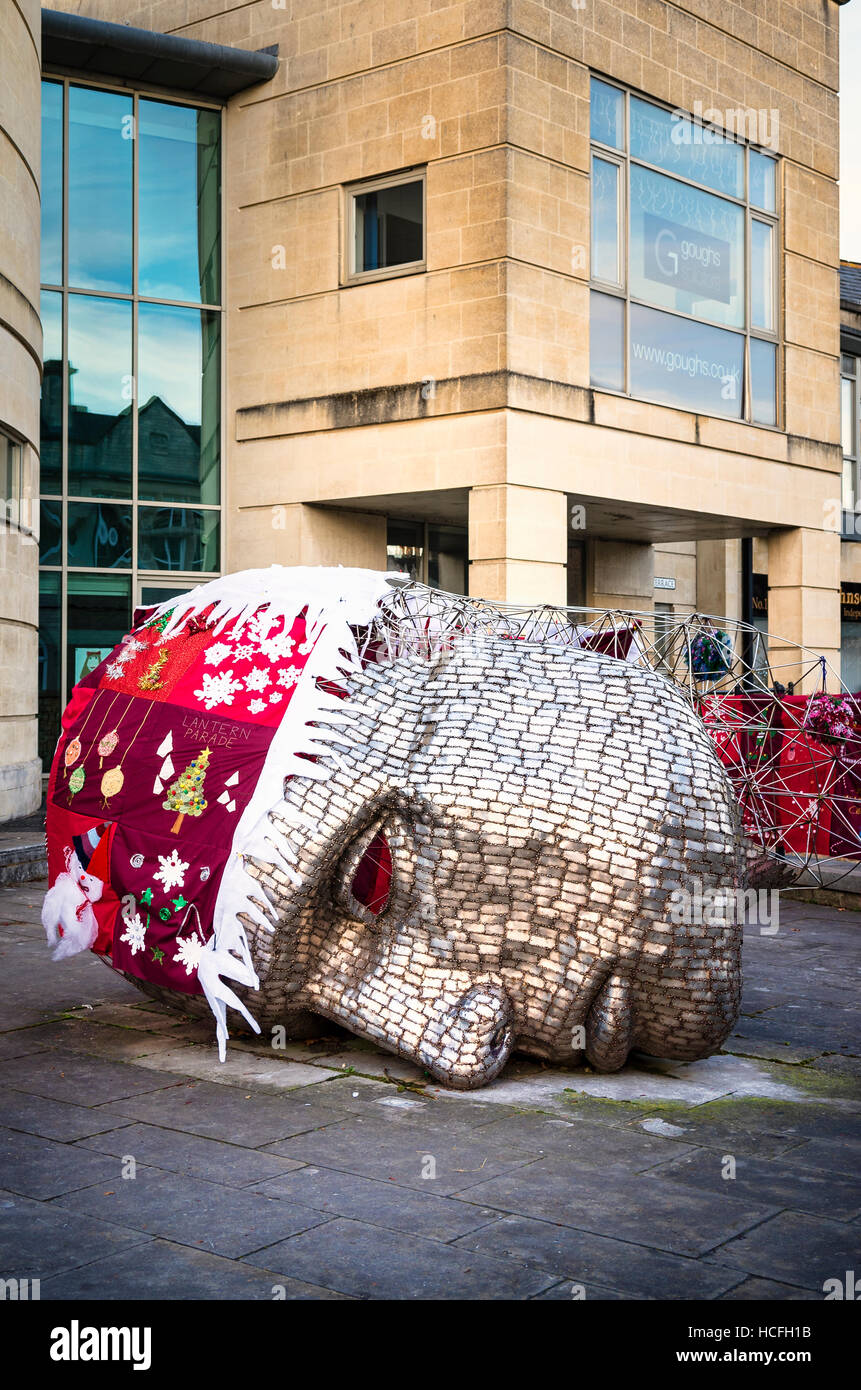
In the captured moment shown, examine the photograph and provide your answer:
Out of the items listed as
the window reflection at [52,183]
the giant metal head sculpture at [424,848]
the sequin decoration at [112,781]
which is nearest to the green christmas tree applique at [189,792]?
the giant metal head sculpture at [424,848]

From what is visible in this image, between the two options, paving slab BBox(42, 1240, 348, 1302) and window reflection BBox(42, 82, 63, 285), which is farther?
window reflection BBox(42, 82, 63, 285)

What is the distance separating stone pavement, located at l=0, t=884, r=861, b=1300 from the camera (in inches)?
165

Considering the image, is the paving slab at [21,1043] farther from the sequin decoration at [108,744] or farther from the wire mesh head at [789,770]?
the wire mesh head at [789,770]

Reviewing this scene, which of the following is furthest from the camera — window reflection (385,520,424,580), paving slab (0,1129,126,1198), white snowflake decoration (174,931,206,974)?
window reflection (385,520,424,580)

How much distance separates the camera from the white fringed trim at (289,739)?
600cm

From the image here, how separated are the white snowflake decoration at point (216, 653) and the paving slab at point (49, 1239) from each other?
268 centimetres

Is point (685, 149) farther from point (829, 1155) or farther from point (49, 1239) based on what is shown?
point (49, 1239)

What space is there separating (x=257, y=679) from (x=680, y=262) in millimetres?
14518

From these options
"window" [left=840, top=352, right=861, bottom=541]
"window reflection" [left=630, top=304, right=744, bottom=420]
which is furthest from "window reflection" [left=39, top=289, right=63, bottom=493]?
"window" [left=840, top=352, right=861, bottom=541]

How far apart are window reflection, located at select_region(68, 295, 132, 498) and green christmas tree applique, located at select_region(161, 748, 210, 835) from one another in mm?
13054

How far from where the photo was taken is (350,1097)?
5.97m

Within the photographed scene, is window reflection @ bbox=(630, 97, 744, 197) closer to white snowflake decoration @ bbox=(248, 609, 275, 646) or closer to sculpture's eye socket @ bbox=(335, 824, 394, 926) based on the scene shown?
white snowflake decoration @ bbox=(248, 609, 275, 646)

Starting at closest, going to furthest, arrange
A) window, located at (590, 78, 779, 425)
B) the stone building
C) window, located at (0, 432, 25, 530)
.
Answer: window, located at (0, 432, 25, 530) < the stone building < window, located at (590, 78, 779, 425)
